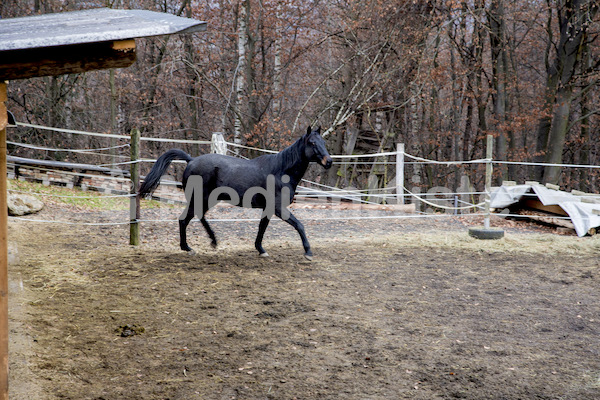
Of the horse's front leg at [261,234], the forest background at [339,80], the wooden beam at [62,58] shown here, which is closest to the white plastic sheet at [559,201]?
the forest background at [339,80]

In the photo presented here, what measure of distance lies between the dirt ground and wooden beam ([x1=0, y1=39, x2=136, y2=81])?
163cm

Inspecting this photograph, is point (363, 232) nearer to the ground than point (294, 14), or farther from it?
nearer to the ground

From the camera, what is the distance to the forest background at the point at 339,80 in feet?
42.6

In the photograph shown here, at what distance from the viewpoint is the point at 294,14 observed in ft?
48.1

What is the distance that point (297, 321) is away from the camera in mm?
3855

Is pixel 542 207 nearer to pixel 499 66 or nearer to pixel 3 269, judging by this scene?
pixel 499 66

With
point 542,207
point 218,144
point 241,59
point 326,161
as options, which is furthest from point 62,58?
point 241,59

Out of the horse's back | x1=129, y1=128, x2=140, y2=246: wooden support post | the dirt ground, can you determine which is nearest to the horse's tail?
the horse's back

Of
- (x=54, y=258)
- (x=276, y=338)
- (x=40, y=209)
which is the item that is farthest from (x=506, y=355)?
(x=40, y=209)

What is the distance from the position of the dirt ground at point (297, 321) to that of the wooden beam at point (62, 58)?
5.35 ft

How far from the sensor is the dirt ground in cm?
280

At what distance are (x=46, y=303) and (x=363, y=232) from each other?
516 centimetres

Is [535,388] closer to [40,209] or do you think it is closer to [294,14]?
[40,209]

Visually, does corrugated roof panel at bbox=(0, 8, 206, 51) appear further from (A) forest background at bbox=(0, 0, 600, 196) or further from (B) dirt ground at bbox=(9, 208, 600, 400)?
(A) forest background at bbox=(0, 0, 600, 196)
